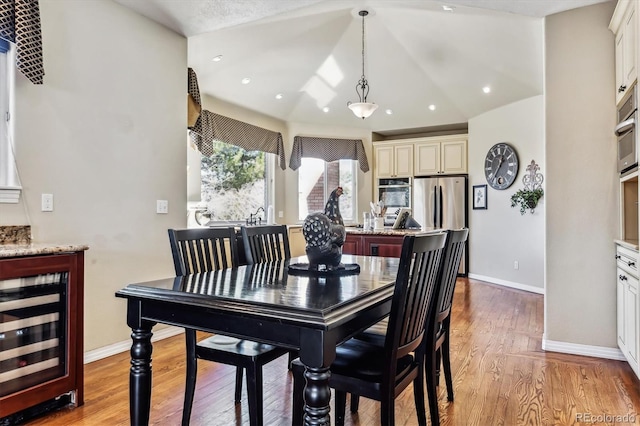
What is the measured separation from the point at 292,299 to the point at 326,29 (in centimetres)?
439

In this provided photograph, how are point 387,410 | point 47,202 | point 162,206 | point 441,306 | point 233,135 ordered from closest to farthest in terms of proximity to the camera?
1. point 387,410
2. point 441,306
3. point 47,202
4. point 162,206
5. point 233,135

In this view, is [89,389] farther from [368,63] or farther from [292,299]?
[368,63]

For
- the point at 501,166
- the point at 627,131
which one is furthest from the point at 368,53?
the point at 627,131

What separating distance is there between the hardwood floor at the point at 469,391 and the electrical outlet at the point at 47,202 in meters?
1.09

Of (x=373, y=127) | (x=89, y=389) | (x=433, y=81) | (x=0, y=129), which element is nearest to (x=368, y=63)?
(x=433, y=81)

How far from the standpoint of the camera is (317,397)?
122 cm

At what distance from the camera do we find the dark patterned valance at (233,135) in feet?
15.0

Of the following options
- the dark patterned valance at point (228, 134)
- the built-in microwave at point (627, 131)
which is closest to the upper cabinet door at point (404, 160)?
the dark patterned valance at point (228, 134)

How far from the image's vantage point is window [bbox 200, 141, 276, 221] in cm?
556

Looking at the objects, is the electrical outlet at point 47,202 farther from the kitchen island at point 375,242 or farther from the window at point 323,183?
the window at point 323,183

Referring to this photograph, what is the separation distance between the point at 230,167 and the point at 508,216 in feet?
13.7

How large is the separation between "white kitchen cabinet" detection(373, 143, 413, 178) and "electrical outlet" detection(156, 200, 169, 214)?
474 centimetres

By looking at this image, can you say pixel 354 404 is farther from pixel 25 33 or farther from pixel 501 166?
pixel 501 166

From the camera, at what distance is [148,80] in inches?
131
